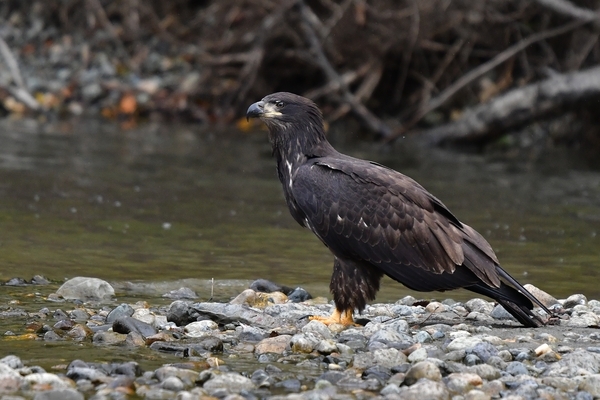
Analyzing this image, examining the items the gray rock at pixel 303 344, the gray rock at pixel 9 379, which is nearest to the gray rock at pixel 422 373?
the gray rock at pixel 303 344

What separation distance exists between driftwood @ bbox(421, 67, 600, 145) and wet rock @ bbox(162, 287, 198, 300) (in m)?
8.78

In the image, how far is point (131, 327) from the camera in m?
5.59

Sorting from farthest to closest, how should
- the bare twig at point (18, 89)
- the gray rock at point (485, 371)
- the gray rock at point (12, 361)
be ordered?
the bare twig at point (18, 89)
the gray rock at point (485, 371)
the gray rock at point (12, 361)

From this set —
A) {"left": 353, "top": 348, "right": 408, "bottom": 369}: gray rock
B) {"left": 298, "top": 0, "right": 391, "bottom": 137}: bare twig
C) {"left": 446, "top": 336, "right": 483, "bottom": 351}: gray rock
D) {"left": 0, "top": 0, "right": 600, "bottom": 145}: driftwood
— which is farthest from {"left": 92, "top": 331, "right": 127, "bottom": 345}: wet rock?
{"left": 298, "top": 0, "right": 391, "bottom": 137}: bare twig

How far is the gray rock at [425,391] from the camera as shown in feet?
15.0

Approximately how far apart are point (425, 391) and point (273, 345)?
1104 mm

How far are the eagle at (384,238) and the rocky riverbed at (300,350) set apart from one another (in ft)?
0.76

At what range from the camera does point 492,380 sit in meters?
4.95

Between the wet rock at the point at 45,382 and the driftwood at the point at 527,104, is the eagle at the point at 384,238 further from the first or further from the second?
the driftwood at the point at 527,104

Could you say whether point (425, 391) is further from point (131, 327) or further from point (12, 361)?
point (12, 361)

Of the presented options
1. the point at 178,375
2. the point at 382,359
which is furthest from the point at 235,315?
the point at 178,375

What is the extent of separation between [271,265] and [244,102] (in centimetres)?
981

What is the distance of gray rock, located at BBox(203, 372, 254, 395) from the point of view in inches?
181

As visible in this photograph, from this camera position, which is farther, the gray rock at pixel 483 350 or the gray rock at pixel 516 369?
the gray rock at pixel 483 350
